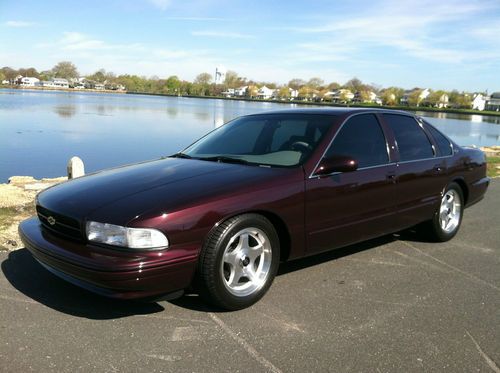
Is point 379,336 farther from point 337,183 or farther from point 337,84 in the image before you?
point 337,84

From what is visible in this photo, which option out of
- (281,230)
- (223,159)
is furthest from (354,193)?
(223,159)

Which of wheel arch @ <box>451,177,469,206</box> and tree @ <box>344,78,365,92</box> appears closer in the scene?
wheel arch @ <box>451,177,469,206</box>

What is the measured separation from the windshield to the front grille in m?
1.45

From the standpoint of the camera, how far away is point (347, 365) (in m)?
2.83

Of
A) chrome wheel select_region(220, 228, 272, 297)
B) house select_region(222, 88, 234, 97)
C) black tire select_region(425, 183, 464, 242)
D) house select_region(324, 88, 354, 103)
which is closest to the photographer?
chrome wheel select_region(220, 228, 272, 297)

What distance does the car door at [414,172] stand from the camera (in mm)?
4810

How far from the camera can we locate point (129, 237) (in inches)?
120

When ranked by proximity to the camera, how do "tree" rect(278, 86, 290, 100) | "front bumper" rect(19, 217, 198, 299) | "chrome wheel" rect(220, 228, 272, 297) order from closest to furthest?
"front bumper" rect(19, 217, 198, 299) → "chrome wheel" rect(220, 228, 272, 297) → "tree" rect(278, 86, 290, 100)

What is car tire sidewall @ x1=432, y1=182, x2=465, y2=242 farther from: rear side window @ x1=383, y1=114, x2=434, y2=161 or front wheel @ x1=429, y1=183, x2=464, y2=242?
rear side window @ x1=383, y1=114, x2=434, y2=161

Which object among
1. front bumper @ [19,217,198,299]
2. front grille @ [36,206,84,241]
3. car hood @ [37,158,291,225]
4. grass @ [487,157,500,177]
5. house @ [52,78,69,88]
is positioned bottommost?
grass @ [487,157,500,177]

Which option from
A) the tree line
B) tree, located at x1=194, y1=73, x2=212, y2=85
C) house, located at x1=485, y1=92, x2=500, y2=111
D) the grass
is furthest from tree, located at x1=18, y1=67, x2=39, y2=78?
the grass

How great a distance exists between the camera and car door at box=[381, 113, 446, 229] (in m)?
4.81

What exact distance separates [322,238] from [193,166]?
1.28 meters

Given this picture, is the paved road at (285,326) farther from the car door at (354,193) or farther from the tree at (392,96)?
the tree at (392,96)
